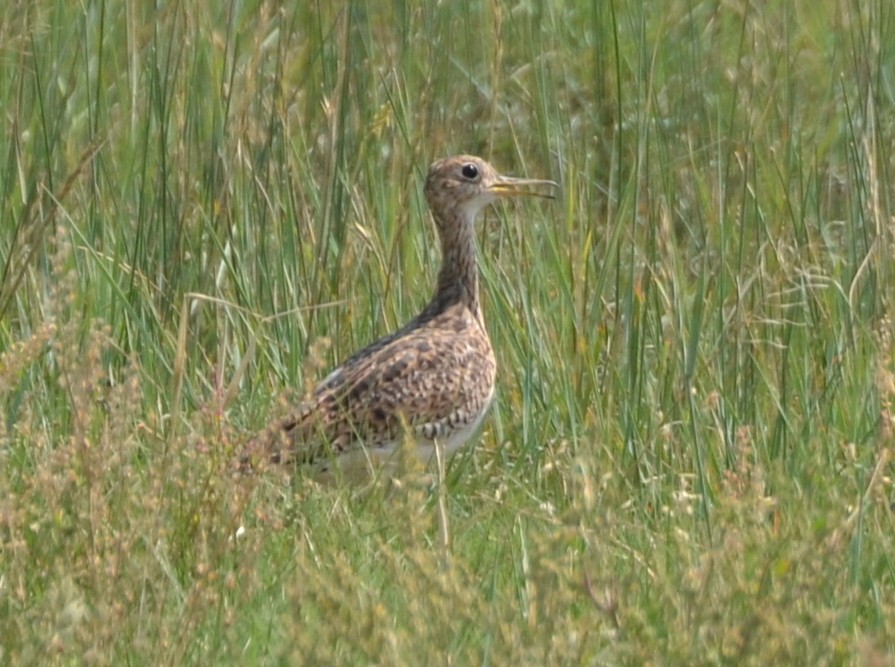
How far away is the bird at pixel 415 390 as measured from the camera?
183 inches

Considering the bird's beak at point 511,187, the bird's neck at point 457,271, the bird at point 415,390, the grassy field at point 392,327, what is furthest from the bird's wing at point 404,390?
the bird's beak at point 511,187

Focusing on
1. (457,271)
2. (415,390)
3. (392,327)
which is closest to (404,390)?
(415,390)

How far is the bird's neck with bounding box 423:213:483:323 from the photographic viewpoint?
215 inches

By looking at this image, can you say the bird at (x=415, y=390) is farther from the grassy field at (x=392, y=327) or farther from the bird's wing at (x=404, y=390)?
the grassy field at (x=392, y=327)

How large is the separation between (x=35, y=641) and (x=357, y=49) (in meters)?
2.94

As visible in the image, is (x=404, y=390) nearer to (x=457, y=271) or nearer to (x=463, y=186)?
(x=457, y=271)

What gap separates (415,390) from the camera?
502 centimetres

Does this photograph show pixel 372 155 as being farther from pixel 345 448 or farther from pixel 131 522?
pixel 131 522

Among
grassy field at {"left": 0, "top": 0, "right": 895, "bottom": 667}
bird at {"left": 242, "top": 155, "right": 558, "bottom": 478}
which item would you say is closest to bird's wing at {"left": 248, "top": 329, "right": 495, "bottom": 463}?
bird at {"left": 242, "top": 155, "right": 558, "bottom": 478}

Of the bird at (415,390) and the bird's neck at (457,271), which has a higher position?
the bird's neck at (457,271)

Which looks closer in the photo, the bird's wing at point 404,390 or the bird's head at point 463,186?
the bird's wing at point 404,390

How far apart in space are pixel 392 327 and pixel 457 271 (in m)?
0.27

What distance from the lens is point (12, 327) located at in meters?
5.20

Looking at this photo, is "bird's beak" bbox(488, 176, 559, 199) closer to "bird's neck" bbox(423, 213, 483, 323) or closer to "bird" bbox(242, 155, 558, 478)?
"bird" bbox(242, 155, 558, 478)
